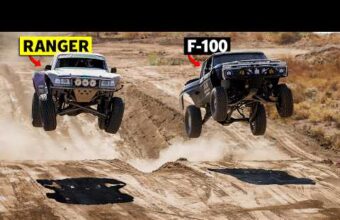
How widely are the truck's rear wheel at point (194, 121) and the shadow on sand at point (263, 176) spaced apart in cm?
325

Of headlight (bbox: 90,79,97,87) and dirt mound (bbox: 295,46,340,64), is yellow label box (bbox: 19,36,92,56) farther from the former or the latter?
dirt mound (bbox: 295,46,340,64)

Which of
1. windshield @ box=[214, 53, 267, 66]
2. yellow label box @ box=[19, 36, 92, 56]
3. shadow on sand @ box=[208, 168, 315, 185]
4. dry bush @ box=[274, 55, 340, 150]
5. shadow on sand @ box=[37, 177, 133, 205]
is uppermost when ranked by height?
yellow label box @ box=[19, 36, 92, 56]

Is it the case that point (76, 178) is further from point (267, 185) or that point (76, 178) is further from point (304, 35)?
point (304, 35)

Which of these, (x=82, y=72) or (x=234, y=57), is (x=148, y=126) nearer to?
(x=234, y=57)

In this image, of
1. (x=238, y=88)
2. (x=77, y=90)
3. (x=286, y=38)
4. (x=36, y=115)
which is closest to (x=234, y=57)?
(x=238, y=88)

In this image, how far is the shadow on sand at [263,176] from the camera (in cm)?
2075

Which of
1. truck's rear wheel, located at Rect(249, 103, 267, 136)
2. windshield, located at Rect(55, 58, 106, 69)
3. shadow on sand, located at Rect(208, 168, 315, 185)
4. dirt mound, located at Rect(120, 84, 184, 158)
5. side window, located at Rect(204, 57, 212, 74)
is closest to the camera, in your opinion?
windshield, located at Rect(55, 58, 106, 69)

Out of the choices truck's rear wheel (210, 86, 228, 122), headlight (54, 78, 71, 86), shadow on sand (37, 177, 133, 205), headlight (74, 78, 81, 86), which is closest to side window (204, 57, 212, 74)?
A: truck's rear wheel (210, 86, 228, 122)

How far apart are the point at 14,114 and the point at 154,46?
26.1m

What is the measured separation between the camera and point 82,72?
15.4 m

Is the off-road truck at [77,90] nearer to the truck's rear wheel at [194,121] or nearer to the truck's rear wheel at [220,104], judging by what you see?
the truck's rear wheel at [220,104]

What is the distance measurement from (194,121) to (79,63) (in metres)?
3.77

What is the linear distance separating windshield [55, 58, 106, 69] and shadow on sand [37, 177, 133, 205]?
3596 millimetres

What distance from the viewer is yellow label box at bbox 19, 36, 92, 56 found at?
1619cm
